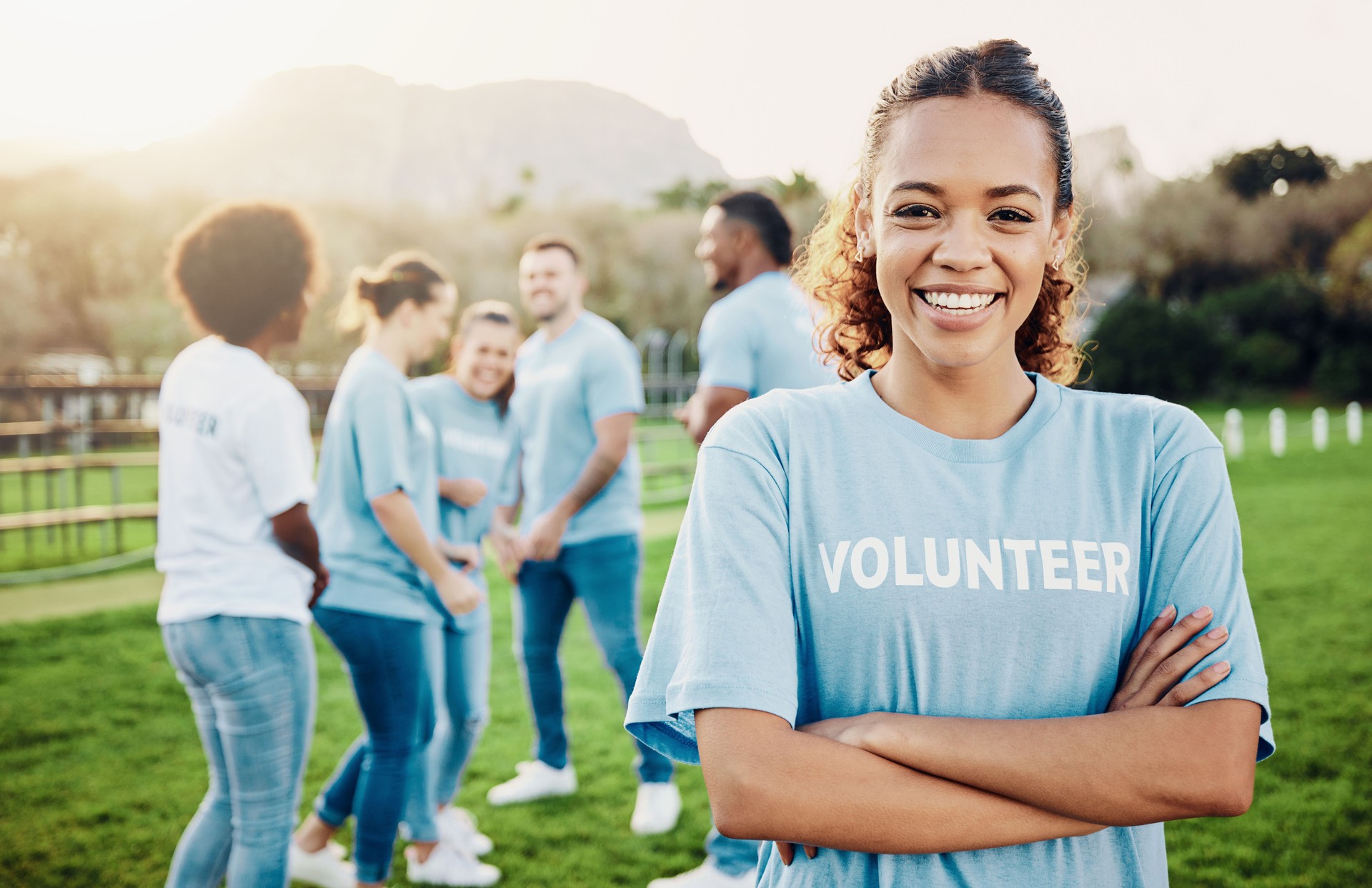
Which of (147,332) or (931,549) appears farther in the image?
(147,332)

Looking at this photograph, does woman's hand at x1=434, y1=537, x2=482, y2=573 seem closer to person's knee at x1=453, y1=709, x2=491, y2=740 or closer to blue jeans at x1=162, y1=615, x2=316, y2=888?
person's knee at x1=453, y1=709, x2=491, y2=740

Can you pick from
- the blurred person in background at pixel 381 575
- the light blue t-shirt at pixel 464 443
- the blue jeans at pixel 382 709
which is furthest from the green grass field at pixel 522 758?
the light blue t-shirt at pixel 464 443

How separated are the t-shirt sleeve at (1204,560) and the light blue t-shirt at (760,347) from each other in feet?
7.39

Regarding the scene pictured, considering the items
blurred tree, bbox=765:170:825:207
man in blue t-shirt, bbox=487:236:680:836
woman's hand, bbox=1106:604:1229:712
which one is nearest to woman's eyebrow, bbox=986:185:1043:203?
woman's hand, bbox=1106:604:1229:712

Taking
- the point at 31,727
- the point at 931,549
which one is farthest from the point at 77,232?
the point at 931,549

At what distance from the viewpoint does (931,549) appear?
1280 mm

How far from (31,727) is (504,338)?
3789 mm

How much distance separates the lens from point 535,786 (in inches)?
180

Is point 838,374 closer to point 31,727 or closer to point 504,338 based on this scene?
point 504,338

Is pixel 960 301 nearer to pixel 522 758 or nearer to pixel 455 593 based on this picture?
pixel 455 593

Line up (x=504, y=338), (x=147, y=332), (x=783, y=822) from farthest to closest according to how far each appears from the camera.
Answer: (x=147, y=332) < (x=504, y=338) < (x=783, y=822)

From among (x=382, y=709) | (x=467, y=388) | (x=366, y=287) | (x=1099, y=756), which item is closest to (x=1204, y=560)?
(x=1099, y=756)

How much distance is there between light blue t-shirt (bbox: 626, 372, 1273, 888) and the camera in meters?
1.26

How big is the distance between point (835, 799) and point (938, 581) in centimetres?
30
